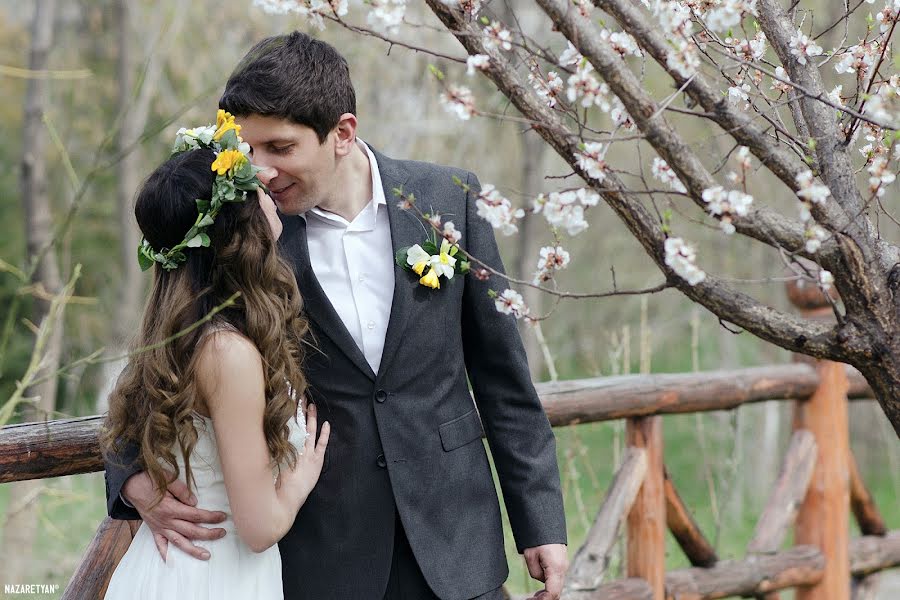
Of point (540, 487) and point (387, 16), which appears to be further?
point (540, 487)

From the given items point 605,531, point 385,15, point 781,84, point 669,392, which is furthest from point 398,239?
point 669,392

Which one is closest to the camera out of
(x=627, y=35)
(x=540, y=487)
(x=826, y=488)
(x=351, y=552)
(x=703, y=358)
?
(x=627, y=35)

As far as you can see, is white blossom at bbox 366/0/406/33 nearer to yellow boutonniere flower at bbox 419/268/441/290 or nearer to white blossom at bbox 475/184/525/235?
white blossom at bbox 475/184/525/235

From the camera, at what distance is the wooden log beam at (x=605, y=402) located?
2.31 metres

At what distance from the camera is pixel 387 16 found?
5.68 feet

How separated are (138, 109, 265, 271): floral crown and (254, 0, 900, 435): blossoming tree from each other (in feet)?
0.91

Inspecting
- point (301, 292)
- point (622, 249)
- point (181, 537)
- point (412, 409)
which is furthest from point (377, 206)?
point (622, 249)

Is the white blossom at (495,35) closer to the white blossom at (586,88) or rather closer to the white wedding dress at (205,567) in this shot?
the white blossom at (586,88)

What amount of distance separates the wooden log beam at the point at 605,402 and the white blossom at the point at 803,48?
160cm

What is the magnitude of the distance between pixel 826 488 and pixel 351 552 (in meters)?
2.75

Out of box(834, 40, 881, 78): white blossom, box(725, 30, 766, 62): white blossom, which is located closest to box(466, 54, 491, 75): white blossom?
box(725, 30, 766, 62): white blossom

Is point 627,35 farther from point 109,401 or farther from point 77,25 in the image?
point 77,25

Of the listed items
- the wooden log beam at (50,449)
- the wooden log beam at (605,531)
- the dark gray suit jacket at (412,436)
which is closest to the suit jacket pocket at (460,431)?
the dark gray suit jacket at (412,436)

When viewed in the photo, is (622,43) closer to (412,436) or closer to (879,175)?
(879,175)
